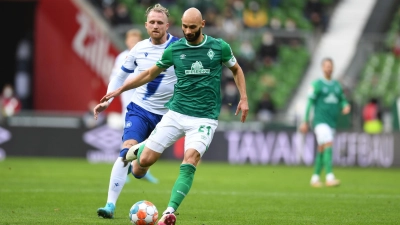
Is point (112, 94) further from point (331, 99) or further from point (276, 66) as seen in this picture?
point (276, 66)

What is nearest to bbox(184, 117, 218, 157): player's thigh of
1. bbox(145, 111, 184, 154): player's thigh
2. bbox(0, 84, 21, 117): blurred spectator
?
bbox(145, 111, 184, 154): player's thigh

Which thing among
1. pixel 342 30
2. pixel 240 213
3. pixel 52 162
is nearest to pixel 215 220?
pixel 240 213

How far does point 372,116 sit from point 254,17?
7461 millimetres

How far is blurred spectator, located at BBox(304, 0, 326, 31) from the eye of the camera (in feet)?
109

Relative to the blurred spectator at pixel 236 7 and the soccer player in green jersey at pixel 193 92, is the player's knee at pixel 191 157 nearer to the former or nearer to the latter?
the soccer player in green jersey at pixel 193 92

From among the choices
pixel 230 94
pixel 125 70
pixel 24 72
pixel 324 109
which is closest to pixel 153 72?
pixel 125 70

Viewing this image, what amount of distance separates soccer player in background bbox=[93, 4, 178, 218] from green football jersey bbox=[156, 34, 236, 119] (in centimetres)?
114

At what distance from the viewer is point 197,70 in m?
9.95

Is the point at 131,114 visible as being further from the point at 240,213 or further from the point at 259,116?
the point at 259,116

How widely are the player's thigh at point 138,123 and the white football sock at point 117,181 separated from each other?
1.46 ft

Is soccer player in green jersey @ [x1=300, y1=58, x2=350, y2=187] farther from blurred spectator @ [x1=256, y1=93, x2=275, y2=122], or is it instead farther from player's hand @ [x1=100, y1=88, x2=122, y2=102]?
blurred spectator @ [x1=256, y1=93, x2=275, y2=122]

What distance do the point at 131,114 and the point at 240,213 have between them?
6.30 feet

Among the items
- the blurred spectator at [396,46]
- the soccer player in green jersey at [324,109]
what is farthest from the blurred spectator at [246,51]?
the soccer player in green jersey at [324,109]

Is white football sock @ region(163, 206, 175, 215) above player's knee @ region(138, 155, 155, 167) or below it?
below
